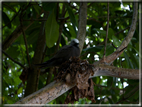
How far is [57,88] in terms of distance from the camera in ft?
5.42

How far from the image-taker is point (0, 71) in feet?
9.76

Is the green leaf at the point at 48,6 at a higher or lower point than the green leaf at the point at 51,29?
higher

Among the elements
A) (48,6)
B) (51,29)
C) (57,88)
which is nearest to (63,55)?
(51,29)

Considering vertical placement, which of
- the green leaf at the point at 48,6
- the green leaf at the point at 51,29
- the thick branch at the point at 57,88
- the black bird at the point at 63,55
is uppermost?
the green leaf at the point at 48,6

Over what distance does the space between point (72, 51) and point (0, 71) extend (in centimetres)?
121

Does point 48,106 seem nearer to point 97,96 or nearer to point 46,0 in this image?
point 97,96

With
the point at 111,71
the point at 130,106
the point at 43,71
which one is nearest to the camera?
the point at 111,71

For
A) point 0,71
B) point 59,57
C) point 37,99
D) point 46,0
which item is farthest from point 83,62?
point 0,71

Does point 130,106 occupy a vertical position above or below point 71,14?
below

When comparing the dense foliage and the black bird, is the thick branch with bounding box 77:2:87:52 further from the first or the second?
the black bird

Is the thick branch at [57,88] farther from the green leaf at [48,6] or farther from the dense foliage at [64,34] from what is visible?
the green leaf at [48,6]

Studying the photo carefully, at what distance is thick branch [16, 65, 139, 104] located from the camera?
1479 mm

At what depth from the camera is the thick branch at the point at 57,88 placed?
148 centimetres

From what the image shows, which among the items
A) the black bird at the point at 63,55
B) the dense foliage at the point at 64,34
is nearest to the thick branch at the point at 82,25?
the dense foliage at the point at 64,34
